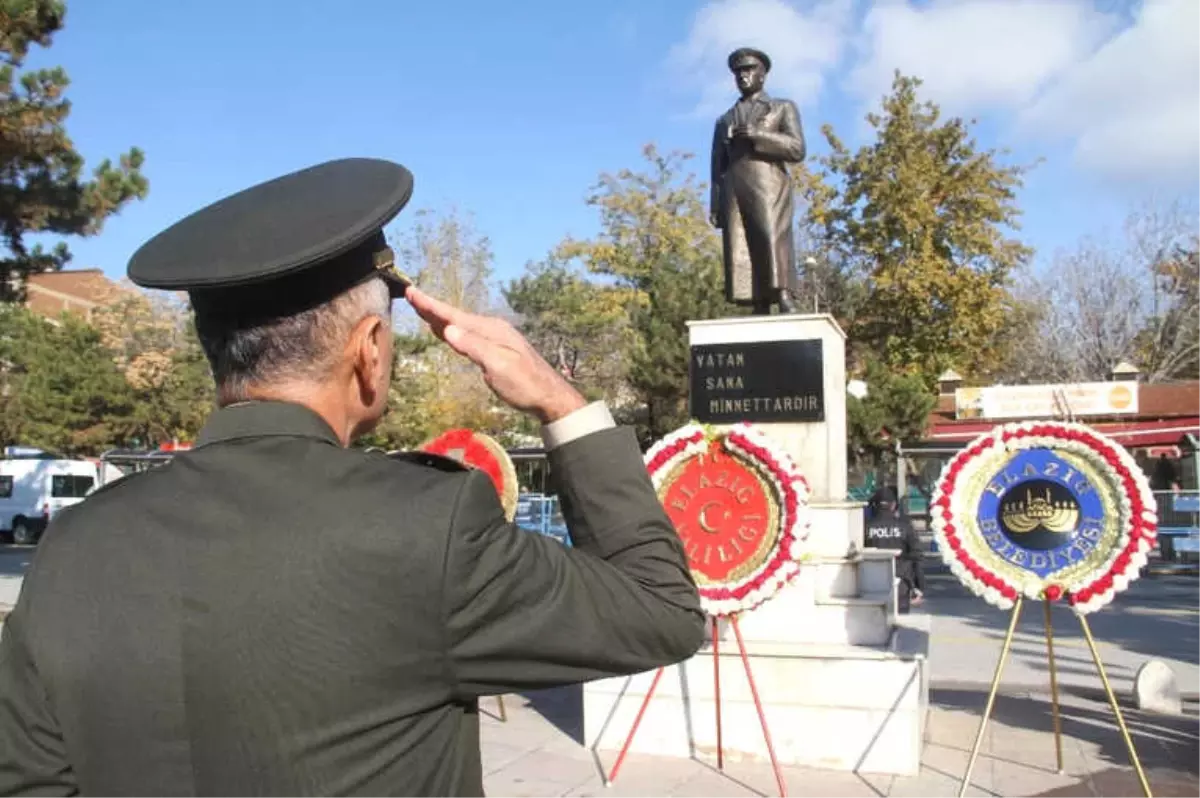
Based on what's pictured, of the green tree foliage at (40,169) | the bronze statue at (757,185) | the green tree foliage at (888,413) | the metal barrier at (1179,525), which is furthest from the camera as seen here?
the green tree foliage at (888,413)

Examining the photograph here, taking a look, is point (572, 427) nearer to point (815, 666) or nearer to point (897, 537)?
point (815, 666)

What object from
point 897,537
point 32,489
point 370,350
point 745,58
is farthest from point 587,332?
point 370,350

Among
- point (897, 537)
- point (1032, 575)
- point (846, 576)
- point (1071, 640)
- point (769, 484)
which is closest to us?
point (1032, 575)

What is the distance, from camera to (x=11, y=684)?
1198 millimetres

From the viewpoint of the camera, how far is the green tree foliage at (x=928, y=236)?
28125 mm

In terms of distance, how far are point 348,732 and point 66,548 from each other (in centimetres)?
41

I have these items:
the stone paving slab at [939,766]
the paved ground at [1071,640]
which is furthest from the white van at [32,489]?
the stone paving slab at [939,766]

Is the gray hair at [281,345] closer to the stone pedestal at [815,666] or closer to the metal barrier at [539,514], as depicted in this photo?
the stone pedestal at [815,666]

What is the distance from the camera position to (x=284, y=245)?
47.4 inches

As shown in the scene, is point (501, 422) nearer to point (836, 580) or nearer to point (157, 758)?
point (836, 580)

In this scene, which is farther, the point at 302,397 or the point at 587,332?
the point at 587,332

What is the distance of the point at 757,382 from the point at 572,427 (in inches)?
216

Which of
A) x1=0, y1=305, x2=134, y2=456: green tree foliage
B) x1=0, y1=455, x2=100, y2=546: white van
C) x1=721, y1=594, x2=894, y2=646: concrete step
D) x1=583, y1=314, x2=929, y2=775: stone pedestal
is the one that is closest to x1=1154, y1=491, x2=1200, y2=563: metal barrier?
x1=583, y1=314, x2=929, y2=775: stone pedestal

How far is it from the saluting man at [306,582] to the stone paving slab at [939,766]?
14.3ft
